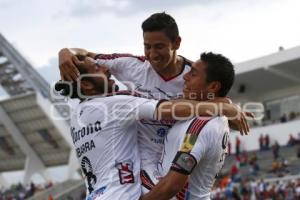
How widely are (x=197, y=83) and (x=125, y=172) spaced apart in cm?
84

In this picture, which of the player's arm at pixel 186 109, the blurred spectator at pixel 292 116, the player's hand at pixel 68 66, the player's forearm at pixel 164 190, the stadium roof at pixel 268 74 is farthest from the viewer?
the stadium roof at pixel 268 74

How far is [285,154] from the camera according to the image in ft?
95.6

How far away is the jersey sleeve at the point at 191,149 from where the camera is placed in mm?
4734

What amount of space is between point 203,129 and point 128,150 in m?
0.61

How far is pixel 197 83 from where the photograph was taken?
5.06m

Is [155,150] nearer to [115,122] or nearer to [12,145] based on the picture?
[115,122]

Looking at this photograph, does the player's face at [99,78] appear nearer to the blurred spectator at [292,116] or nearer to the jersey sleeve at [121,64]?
the jersey sleeve at [121,64]

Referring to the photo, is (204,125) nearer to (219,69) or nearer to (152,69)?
(219,69)

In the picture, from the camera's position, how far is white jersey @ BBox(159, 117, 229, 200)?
15.6 feet

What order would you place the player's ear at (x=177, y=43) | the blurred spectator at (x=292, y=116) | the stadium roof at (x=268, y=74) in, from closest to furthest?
the player's ear at (x=177, y=43) → the blurred spectator at (x=292, y=116) → the stadium roof at (x=268, y=74)

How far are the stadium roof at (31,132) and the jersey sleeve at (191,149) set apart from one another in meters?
40.2

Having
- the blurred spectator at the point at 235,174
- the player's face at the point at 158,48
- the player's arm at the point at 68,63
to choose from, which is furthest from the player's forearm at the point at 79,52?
the blurred spectator at the point at 235,174

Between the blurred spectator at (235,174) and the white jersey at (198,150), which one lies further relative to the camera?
the blurred spectator at (235,174)

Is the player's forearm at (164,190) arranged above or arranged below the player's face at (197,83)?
below
